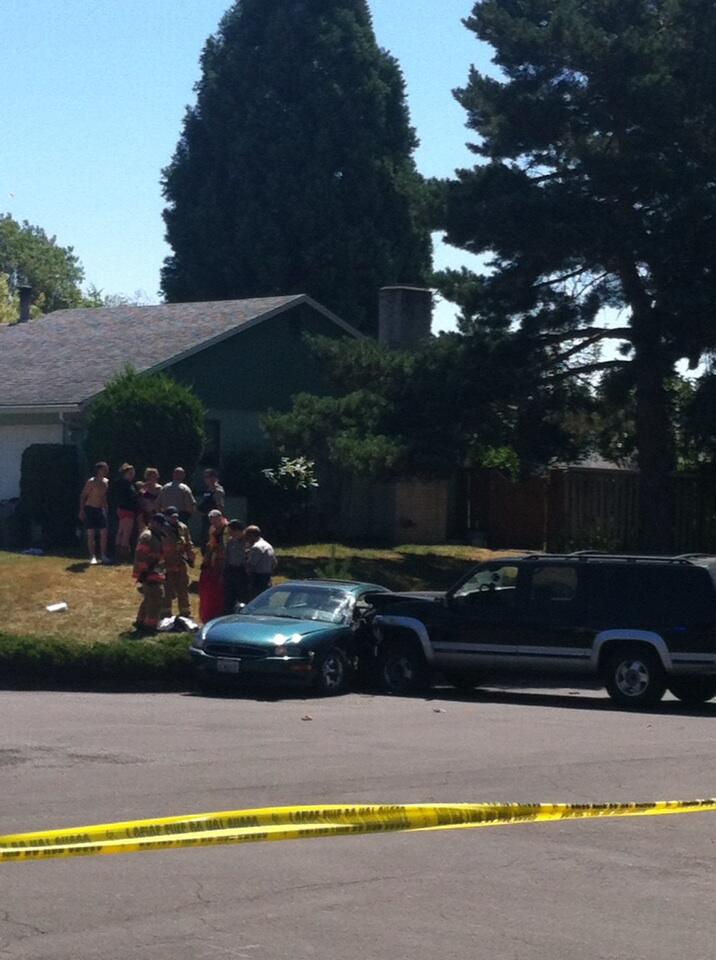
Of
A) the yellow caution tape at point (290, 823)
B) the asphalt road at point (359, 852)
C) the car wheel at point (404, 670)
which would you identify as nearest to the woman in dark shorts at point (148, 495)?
the car wheel at point (404, 670)

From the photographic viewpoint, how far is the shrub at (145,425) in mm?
27844

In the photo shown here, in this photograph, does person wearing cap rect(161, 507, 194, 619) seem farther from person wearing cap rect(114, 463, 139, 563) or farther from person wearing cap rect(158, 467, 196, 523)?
person wearing cap rect(114, 463, 139, 563)

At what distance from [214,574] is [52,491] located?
26.2 feet

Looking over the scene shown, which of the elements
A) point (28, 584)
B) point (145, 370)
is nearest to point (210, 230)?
point (145, 370)

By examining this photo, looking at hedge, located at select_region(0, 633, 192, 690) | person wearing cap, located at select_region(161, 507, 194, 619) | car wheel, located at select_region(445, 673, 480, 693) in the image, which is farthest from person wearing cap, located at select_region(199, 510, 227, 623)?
car wheel, located at select_region(445, 673, 480, 693)

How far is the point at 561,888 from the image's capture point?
8242mm

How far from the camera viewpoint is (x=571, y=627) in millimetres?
18688

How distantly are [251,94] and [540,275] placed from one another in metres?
29.8

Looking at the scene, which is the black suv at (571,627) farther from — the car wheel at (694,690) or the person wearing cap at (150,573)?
the person wearing cap at (150,573)

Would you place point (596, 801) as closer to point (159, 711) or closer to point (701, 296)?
point (159, 711)

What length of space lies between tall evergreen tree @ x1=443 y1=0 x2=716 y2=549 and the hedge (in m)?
12.9

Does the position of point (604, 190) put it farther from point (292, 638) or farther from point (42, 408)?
point (292, 638)

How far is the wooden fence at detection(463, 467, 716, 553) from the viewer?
3591 cm

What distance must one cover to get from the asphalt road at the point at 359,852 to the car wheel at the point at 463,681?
372 cm
